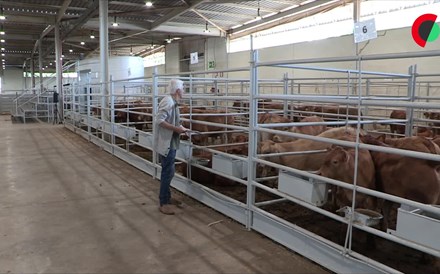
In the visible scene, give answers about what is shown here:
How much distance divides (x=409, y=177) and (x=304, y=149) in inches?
53.8

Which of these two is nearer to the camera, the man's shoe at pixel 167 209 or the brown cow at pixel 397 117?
the man's shoe at pixel 167 209

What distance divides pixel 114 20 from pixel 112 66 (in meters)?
2.06

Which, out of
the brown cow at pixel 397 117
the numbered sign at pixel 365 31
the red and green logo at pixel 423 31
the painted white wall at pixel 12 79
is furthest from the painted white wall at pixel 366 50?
the painted white wall at pixel 12 79

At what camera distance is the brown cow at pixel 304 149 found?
3930mm

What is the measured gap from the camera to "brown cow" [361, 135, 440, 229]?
108 inches

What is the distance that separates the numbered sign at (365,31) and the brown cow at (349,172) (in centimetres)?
144

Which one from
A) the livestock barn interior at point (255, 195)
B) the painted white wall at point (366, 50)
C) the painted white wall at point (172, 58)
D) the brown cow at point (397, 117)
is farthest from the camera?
the painted white wall at point (172, 58)

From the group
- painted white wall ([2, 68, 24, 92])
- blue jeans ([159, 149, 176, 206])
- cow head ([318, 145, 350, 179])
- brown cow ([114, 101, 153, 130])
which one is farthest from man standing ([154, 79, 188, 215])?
painted white wall ([2, 68, 24, 92])

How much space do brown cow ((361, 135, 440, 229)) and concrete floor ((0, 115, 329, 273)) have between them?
882 millimetres

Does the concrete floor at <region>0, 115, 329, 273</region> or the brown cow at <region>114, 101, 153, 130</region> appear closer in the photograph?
the concrete floor at <region>0, 115, 329, 273</region>

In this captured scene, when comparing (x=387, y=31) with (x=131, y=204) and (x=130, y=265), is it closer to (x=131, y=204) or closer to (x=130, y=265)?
(x=131, y=204)

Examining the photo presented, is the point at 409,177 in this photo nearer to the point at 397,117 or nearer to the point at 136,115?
the point at 397,117

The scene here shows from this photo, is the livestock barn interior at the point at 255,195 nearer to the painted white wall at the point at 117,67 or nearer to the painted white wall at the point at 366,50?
the painted white wall at the point at 366,50

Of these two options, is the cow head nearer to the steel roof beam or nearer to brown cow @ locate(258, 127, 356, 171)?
brown cow @ locate(258, 127, 356, 171)
